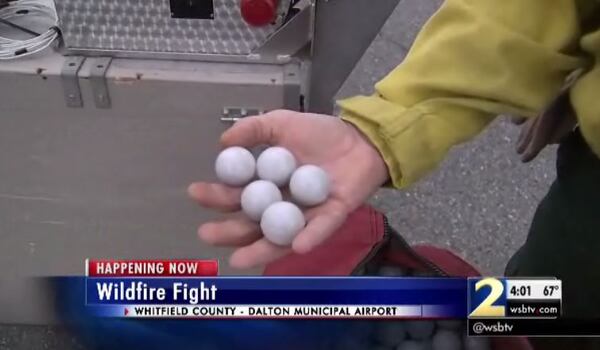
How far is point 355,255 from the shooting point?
857mm

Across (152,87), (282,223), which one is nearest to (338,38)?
(152,87)

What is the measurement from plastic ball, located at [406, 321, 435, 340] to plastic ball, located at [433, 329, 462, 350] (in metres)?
0.01

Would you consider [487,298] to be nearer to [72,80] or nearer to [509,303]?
[509,303]

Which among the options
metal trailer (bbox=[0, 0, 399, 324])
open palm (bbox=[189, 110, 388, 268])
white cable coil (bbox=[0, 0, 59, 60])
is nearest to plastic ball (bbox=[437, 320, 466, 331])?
open palm (bbox=[189, 110, 388, 268])

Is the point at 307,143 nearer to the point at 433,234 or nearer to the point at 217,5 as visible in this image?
the point at 217,5

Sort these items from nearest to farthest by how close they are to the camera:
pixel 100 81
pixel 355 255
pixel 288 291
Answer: pixel 288 291
pixel 355 255
pixel 100 81

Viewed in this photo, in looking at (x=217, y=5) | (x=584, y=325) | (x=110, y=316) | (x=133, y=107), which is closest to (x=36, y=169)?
(x=133, y=107)

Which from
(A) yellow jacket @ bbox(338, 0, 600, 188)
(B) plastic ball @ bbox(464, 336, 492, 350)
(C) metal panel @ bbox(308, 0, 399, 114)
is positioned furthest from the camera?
(C) metal panel @ bbox(308, 0, 399, 114)

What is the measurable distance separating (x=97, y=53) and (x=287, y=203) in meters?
0.42

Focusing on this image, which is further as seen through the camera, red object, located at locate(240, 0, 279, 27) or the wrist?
red object, located at locate(240, 0, 279, 27)

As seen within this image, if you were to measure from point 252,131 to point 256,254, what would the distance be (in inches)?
4.7

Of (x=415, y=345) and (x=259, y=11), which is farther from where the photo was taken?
(x=259, y=11)

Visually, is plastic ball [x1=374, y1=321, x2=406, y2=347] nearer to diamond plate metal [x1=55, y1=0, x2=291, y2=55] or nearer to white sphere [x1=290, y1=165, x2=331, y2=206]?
white sphere [x1=290, y1=165, x2=331, y2=206]

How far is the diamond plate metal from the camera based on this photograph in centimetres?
97
